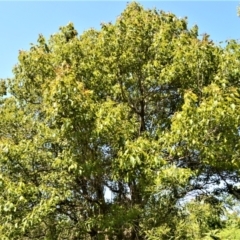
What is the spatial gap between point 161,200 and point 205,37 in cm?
365

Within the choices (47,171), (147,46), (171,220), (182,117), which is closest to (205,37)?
(147,46)

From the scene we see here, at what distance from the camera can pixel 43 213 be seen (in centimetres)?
641

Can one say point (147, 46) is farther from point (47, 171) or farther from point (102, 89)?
point (47, 171)

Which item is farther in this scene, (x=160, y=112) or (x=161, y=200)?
(x=160, y=112)

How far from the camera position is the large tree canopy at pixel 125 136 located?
6.30 meters

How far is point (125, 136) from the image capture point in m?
6.77

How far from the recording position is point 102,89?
342 inches

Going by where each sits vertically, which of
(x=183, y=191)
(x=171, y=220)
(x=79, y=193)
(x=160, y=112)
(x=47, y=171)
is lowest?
(x=171, y=220)

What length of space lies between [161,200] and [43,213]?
2.58 m

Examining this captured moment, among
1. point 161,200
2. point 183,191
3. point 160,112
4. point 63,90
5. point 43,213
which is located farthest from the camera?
point 160,112

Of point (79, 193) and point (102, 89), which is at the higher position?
point (102, 89)

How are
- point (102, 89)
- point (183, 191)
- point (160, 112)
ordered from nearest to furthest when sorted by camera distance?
point (183, 191), point (102, 89), point (160, 112)

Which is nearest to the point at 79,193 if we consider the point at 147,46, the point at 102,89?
the point at 102,89

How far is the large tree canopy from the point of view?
20.7 feet
